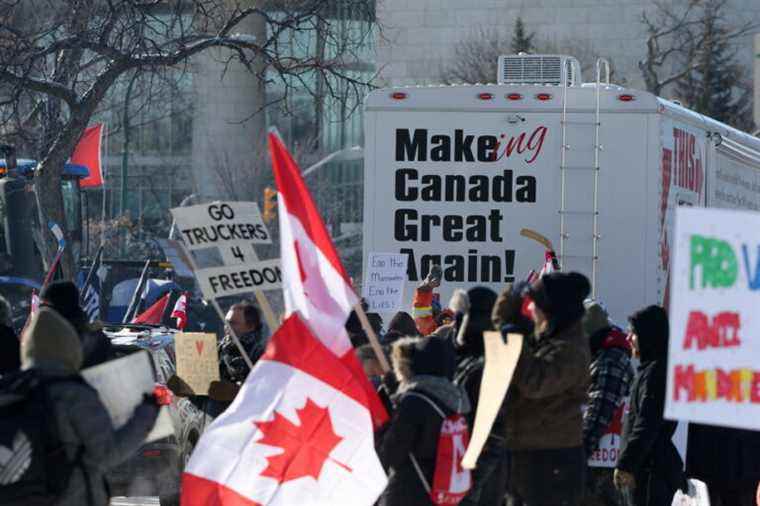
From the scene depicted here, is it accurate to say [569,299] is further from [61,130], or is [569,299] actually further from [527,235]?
[61,130]

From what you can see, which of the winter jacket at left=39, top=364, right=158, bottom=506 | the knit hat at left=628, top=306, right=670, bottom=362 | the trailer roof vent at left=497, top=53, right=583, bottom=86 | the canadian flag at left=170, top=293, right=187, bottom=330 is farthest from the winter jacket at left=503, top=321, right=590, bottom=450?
the canadian flag at left=170, top=293, right=187, bottom=330

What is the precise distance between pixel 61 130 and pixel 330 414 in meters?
12.5

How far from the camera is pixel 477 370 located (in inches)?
338

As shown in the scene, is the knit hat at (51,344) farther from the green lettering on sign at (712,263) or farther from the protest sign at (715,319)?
the green lettering on sign at (712,263)

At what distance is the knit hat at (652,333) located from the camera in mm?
9500

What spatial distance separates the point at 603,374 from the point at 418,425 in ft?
5.96

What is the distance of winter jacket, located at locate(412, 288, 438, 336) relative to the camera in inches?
546

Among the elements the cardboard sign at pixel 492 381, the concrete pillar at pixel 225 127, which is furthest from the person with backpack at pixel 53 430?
the concrete pillar at pixel 225 127

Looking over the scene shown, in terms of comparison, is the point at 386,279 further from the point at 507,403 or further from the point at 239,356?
the point at 507,403

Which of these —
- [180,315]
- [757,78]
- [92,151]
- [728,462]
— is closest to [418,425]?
[728,462]

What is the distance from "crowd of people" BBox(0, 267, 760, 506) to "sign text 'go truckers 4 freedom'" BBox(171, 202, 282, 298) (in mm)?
648

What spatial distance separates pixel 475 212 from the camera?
45.3ft

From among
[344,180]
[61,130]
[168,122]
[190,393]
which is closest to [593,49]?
[344,180]

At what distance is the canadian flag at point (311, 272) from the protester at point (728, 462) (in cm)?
228
